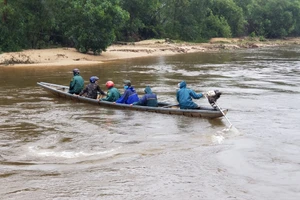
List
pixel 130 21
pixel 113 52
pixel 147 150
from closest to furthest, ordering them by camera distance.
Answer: pixel 147 150 → pixel 113 52 → pixel 130 21

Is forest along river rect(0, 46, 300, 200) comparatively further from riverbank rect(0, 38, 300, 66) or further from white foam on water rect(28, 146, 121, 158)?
riverbank rect(0, 38, 300, 66)

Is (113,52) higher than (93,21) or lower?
lower

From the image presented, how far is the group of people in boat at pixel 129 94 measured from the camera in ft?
41.1

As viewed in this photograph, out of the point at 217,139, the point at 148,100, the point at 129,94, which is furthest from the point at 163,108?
the point at 217,139

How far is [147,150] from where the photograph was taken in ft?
30.4

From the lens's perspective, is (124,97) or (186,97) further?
(124,97)

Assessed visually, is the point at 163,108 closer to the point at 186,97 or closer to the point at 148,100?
the point at 148,100

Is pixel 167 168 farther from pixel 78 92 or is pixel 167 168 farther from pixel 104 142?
pixel 78 92

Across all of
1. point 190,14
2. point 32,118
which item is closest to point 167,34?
point 190,14

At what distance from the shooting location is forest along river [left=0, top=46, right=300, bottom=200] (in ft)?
23.3

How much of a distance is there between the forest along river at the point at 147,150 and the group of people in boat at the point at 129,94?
0.48 m

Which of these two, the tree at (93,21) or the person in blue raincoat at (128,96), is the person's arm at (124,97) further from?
the tree at (93,21)

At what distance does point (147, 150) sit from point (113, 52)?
26193 mm

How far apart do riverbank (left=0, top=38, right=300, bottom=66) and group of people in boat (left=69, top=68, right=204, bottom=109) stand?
12.0 meters
